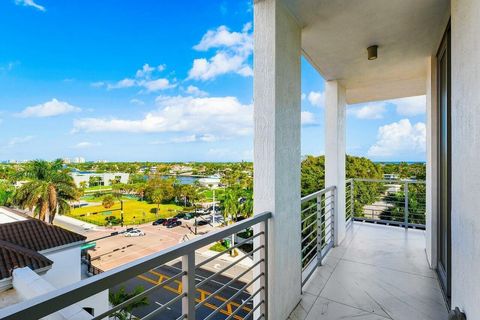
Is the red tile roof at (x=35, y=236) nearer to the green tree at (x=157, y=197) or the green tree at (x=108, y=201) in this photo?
the green tree at (x=157, y=197)

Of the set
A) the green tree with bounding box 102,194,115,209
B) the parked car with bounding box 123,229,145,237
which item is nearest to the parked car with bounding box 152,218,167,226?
the parked car with bounding box 123,229,145,237

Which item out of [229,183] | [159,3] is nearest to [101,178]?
[229,183]

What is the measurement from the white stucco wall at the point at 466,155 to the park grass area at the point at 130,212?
21.9 meters

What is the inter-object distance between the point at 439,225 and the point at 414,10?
2200mm

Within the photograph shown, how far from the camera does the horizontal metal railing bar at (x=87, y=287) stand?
1.88ft

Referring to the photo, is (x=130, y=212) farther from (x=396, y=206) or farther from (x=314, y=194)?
(x=314, y=194)

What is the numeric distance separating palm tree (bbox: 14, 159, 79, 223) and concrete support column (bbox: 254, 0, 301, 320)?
1864 cm

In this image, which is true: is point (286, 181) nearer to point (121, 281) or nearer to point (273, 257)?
point (273, 257)

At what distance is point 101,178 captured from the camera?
1897 centimetres

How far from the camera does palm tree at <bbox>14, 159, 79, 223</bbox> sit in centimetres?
1540

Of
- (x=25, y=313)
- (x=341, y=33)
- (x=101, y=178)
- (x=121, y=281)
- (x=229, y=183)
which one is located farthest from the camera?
(x=101, y=178)

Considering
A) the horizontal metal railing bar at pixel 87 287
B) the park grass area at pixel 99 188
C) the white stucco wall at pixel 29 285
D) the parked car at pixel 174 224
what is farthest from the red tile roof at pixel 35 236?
the parked car at pixel 174 224

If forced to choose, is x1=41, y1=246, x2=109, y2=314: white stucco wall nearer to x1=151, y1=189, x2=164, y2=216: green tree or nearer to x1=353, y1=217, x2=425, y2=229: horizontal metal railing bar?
x1=353, y1=217, x2=425, y2=229: horizontal metal railing bar

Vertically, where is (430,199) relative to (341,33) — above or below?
below
